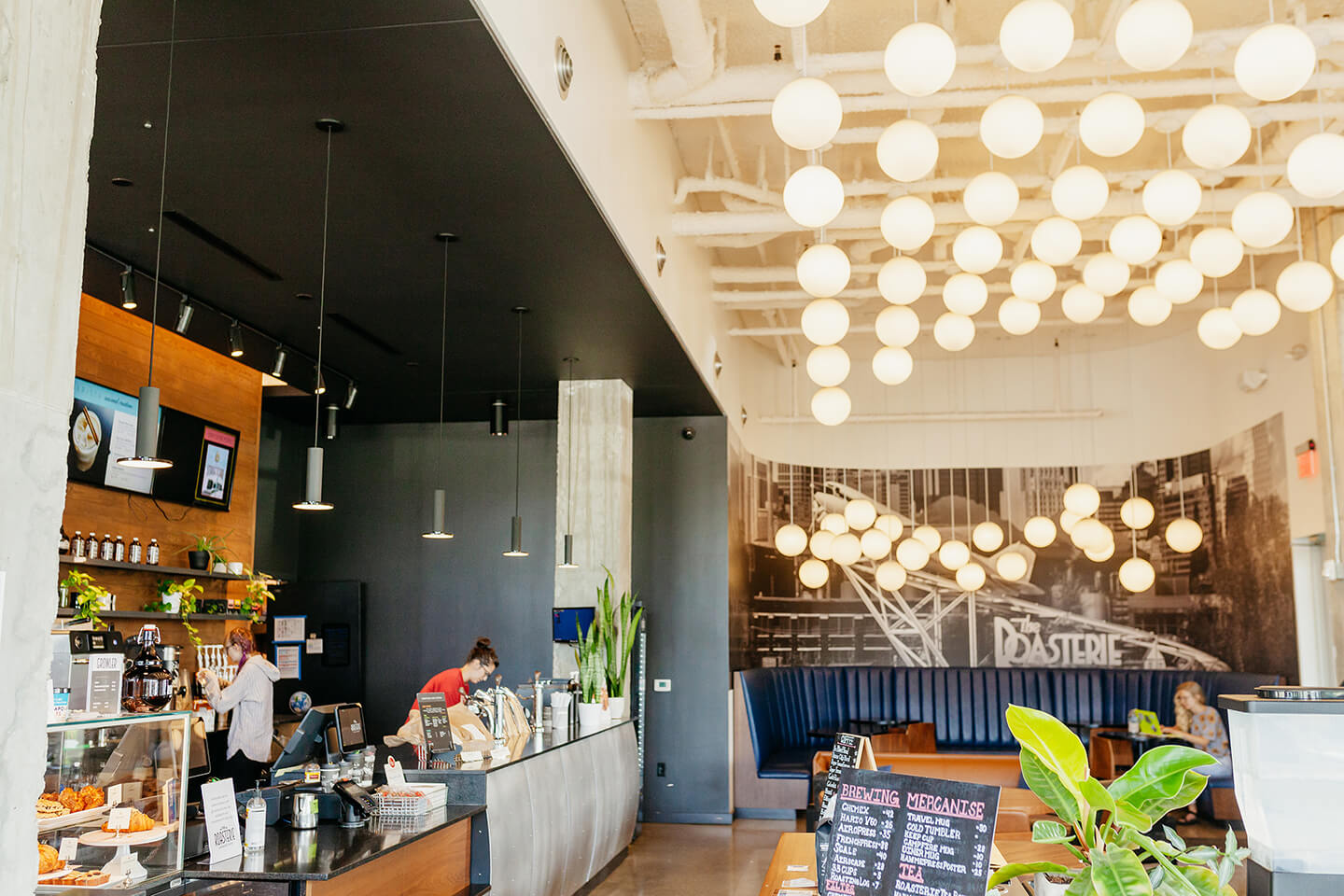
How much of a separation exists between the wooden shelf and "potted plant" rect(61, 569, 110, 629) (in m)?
0.09

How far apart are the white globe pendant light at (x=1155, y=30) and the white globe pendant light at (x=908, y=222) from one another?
0.91 metres

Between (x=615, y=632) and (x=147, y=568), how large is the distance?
3.30 meters

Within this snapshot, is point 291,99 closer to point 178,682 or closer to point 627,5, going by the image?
point 627,5

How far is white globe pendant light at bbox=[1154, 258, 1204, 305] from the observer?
4.14 meters

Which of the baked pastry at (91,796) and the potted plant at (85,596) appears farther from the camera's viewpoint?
the potted plant at (85,596)

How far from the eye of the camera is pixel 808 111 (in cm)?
308

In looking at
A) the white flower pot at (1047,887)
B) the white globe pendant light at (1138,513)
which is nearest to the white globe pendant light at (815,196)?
the white flower pot at (1047,887)

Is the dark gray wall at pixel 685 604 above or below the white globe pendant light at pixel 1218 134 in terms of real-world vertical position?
below

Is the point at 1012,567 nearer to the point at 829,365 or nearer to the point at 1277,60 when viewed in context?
the point at 829,365

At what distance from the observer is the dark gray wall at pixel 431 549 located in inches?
387

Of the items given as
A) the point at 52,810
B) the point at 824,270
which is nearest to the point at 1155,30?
the point at 824,270

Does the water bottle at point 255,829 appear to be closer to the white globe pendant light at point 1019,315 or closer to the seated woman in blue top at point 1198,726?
the white globe pendant light at point 1019,315

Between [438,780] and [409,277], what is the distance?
2778 mm

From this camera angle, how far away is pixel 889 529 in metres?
10.2
